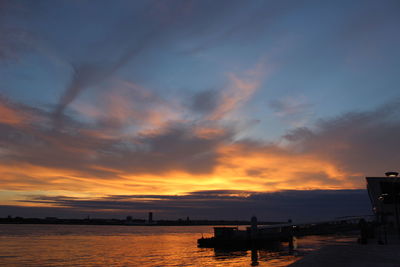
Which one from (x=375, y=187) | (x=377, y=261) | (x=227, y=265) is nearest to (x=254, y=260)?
(x=227, y=265)

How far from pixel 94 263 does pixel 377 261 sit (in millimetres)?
36945

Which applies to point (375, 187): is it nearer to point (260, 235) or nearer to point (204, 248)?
point (260, 235)

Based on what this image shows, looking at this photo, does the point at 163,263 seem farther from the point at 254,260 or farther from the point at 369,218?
the point at 369,218

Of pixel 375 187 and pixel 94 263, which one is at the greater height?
pixel 375 187

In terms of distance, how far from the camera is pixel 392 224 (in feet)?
244

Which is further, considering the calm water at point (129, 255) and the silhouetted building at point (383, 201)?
the silhouetted building at point (383, 201)

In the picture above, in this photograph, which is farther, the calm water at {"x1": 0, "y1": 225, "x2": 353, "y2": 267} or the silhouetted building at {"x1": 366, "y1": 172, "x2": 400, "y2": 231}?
the silhouetted building at {"x1": 366, "y1": 172, "x2": 400, "y2": 231}

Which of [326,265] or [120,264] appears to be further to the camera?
[120,264]

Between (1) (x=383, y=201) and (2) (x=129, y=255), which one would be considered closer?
(2) (x=129, y=255)

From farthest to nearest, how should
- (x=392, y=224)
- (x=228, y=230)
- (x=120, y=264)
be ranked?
(x=392, y=224)
(x=228, y=230)
(x=120, y=264)

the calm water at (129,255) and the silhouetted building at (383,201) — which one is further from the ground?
the silhouetted building at (383,201)

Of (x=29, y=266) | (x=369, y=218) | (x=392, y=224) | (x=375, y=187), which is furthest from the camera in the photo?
(x=369, y=218)

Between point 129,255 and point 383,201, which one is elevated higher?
point 383,201

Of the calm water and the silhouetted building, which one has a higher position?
the silhouetted building
